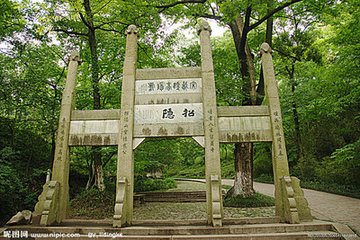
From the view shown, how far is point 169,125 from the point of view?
6832 mm

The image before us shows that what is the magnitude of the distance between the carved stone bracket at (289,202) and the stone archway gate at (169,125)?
0.08 ft

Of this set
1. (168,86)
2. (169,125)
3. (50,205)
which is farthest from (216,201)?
(50,205)

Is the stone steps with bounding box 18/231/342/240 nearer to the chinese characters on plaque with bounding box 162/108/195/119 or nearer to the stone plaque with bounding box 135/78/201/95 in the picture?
the chinese characters on plaque with bounding box 162/108/195/119

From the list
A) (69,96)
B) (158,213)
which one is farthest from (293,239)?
(69,96)

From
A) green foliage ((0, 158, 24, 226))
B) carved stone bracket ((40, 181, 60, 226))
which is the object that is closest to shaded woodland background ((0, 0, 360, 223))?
green foliage ((0, 158, 24, 226))

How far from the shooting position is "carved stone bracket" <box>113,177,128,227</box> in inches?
236

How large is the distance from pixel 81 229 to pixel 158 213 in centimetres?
481

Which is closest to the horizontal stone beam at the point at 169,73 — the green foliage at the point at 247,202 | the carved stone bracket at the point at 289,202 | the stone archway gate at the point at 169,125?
the stone archway gate at the point at 169,125

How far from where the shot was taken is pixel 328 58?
1725 cm

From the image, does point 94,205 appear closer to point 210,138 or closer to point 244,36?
point 210,138

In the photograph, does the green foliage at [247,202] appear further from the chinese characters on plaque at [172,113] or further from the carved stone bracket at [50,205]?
the carved stone bracket at [50,205]

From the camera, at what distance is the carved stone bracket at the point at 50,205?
20.3 feet

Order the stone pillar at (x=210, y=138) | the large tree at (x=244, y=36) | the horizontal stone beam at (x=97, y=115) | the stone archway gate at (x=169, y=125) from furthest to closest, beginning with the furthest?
the large tree at (x=244, y=36)
the horizontal stone beam at (x=97, y=115)
the stone archway gate at (x=169, y=125)
the stone pillar at (x=210, y=138)

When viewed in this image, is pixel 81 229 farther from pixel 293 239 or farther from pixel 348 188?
pixel 348 188
